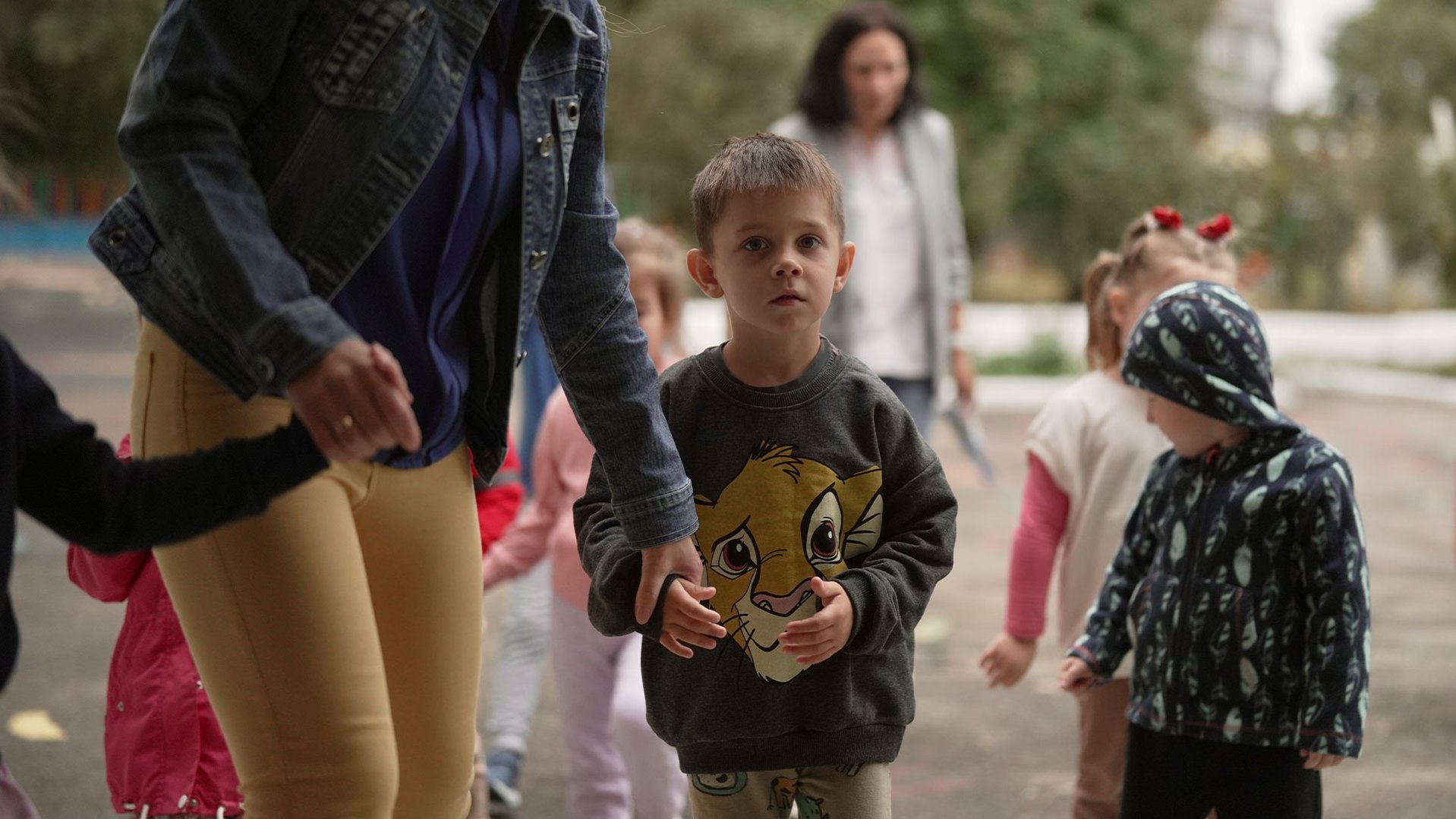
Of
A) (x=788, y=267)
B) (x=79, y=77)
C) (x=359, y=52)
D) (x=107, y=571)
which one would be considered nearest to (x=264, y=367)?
(x=359, y=52)

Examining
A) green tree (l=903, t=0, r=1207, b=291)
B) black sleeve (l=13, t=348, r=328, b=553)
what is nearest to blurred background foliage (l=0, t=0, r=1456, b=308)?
green tree (l=903, t=0, r=1207, b=291)

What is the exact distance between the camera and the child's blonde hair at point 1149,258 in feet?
11.4

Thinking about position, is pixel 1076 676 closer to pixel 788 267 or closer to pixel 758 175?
pixel 788 267

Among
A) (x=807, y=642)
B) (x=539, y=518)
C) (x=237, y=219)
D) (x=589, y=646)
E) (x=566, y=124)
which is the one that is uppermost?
(x=566, y=124)

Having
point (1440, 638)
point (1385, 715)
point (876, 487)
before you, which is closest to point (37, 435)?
point (876, 487)

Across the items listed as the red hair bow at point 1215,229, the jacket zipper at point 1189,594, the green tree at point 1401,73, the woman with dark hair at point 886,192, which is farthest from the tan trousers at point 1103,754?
the green tree at point 1401,73

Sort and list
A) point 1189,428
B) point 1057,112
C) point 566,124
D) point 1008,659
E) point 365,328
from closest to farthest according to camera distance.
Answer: point 365,328
point 566,124
point 1189,428
point 1008,659
point 1057,112

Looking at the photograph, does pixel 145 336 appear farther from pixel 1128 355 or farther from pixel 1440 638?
pixel 1440 638

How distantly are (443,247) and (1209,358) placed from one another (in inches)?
58.2

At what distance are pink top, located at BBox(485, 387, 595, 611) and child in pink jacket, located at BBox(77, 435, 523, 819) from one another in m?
0.98

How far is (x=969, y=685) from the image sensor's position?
212 inches

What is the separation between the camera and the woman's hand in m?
1.69

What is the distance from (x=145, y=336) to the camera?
1969 millimetres

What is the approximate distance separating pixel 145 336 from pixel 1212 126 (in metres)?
28.0
